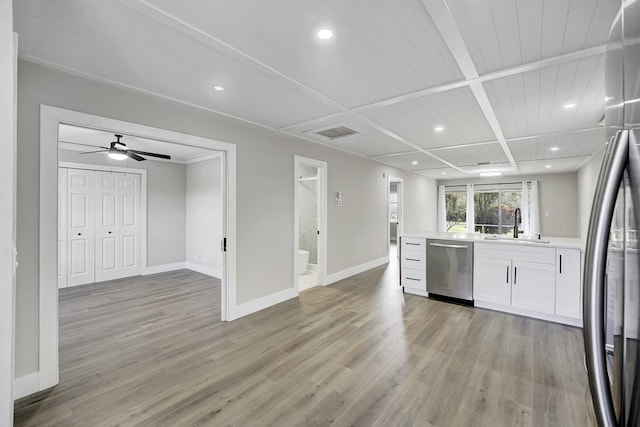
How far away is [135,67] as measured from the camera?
2.21 metres

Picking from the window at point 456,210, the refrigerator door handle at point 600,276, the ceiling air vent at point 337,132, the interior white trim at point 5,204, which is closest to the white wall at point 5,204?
the interior white trim at point 5,204

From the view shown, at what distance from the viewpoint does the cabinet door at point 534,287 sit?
3.36 m

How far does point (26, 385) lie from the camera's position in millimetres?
2100

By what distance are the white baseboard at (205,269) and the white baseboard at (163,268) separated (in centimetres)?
14

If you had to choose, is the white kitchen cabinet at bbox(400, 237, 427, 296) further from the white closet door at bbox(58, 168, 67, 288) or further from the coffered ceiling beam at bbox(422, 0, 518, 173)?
the white closet door at bbox(58, 168, 67, 288)

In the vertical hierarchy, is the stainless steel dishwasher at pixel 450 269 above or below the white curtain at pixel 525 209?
below

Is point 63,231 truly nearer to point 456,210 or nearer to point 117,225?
point 117,225

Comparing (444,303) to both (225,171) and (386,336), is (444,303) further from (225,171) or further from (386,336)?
(225,171)

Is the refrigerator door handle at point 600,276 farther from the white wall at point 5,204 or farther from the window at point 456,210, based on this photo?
the window at point 456,210

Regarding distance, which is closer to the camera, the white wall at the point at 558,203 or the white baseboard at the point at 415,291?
the white baseboard at the point at 415,291

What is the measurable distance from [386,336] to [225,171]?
260 cm

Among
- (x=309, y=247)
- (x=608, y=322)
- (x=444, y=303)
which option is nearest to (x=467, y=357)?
(x=444, y=303)

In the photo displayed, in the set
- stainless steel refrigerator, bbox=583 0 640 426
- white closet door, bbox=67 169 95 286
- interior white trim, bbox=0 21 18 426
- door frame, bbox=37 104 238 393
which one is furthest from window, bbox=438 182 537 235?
interior white trim, bbox=0 21 18 426

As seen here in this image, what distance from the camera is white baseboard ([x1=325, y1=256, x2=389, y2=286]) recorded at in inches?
200
